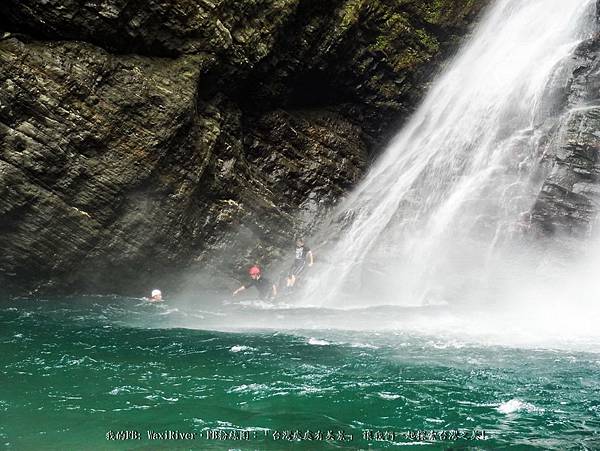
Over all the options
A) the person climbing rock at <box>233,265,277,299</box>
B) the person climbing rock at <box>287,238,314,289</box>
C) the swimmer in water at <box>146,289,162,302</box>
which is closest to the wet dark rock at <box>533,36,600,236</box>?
the person climbing rock at <box>287,238,314,289</box>

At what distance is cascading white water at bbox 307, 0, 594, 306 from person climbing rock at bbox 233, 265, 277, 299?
167cm

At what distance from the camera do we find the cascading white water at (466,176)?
20406mm

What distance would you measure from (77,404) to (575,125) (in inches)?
780

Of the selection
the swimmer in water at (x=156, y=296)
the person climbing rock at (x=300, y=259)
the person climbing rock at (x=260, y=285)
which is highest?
the person climbing rock at (x=300, y=259)

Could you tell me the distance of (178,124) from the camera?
61.5ft

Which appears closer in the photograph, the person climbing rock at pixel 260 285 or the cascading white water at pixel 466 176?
the cascading white water at pixel 466 176

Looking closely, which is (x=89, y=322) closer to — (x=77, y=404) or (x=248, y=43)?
(x=77, y=404)

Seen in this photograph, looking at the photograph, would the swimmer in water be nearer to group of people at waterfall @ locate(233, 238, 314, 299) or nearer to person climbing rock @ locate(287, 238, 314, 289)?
group of people at waterfall @ locate(233, 238, 314, 299)

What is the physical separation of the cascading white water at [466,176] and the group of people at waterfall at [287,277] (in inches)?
37.4

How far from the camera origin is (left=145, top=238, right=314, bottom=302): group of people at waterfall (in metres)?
21.2

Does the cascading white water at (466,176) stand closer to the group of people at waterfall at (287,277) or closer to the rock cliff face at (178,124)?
the group of people at waterfall at (287,277)

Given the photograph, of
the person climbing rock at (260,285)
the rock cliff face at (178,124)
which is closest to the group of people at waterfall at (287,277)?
the person climbing rock at (260,285)

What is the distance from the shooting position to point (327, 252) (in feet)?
75.9

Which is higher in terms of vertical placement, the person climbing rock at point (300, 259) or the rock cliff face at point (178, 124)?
the rock cliff face at point (178, 124)
